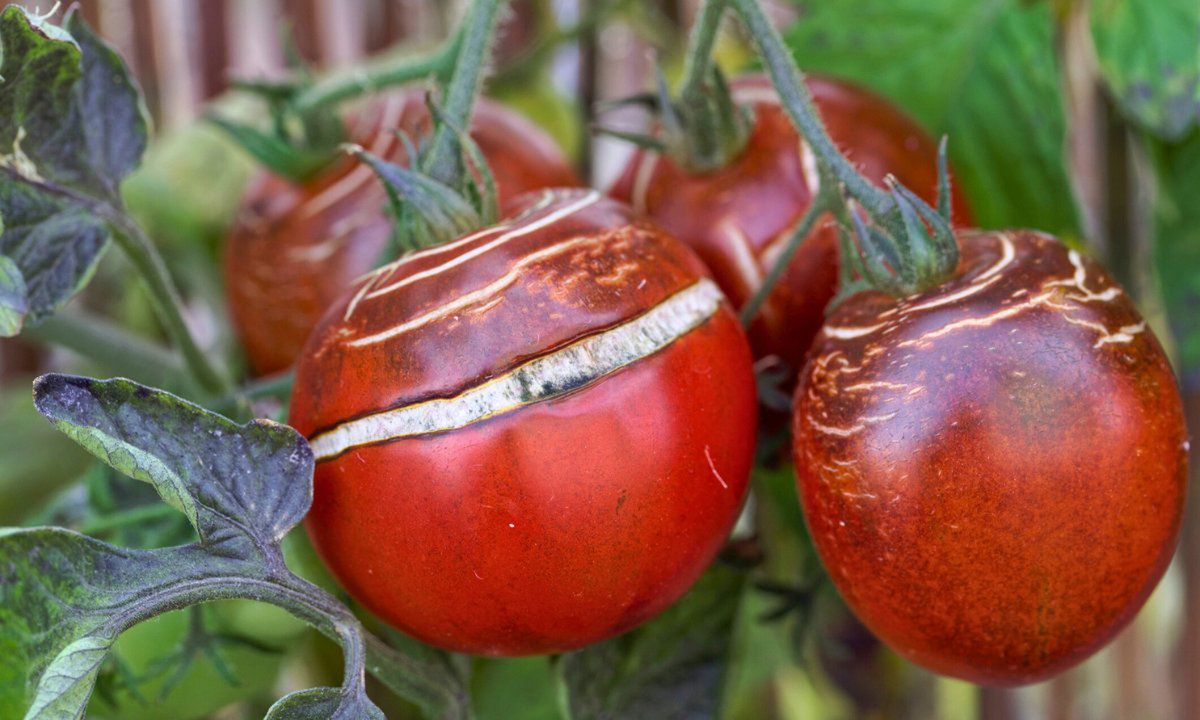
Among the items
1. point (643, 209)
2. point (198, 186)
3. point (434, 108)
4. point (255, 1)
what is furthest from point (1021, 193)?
point (255, 1)

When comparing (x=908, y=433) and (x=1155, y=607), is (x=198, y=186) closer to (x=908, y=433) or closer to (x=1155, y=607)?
(x=908, y=433)

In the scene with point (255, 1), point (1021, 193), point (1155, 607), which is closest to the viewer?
point (1021, 193)

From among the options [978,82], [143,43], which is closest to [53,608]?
[978,82]

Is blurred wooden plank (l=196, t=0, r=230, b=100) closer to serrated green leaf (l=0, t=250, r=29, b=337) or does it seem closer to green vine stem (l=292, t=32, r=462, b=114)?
green vine stem (l=292, t=32, r=462, b=114)

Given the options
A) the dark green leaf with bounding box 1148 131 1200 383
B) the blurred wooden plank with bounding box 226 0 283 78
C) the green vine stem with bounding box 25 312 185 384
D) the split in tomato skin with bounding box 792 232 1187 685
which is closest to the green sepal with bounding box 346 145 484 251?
the split in tomato skin with bounding box 792 232 1187 685

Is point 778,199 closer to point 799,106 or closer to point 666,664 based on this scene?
point 799,106

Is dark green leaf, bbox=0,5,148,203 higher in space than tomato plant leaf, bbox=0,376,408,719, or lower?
higher

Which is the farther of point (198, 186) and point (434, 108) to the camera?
point (198, 186)
